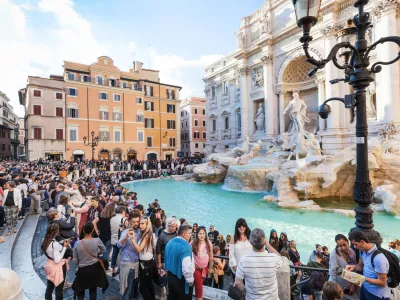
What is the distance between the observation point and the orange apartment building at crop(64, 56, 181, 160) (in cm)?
2797

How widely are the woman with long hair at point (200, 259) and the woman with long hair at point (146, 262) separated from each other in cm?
60

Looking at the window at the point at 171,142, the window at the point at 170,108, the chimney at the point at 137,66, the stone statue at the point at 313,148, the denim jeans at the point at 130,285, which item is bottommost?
the denim jeans at the point at 130,285

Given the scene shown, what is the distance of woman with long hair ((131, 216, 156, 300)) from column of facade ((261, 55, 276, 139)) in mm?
18879

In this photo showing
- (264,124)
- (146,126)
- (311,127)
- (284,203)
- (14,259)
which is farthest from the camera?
(146,126)

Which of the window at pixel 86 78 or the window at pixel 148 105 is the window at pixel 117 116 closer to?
the window at pixel 148 105

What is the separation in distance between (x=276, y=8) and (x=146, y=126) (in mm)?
20776

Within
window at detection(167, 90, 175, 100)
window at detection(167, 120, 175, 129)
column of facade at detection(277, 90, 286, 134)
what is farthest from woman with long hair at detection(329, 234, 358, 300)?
window at detection(167, 90, 175, 100)

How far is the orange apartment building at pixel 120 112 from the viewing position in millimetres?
27969

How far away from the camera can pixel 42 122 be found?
2595 centimetres

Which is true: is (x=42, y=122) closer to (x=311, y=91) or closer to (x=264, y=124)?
(x=264, y=124)

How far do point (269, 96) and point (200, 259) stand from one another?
65.0 feet

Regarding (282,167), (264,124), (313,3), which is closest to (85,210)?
(313,3)

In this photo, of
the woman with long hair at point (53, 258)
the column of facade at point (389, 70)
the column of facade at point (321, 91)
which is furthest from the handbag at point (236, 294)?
the column of facade at point (321, 91)

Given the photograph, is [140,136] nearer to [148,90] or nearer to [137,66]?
[148,90]
